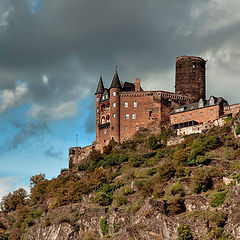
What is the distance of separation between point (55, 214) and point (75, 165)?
22.5 m

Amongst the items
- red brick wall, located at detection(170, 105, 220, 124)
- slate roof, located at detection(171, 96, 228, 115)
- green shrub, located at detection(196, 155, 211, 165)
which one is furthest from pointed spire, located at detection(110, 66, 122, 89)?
green shrub, located at detection(196, 155, 211, 165)

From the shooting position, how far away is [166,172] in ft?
237

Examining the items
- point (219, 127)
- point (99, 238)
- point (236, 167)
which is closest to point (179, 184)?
point (236, 167)

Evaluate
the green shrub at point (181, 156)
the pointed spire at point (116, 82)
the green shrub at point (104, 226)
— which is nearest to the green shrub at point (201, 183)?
the green shrub at point (181, 156)

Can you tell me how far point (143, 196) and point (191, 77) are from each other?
35.5 m

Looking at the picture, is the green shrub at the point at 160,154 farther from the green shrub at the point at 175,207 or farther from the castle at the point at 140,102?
the green shrub at the point at 175,207

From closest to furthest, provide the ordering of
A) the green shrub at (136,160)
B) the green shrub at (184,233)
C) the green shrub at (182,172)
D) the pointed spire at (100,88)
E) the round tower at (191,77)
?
the green shrub at (184,233) → the green shrub at (182,172) → the green shrub at (136,160) → the round tower at (191,77) → the pointed spire at (100,88)

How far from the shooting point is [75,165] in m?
100

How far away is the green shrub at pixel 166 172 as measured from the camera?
7206 cm

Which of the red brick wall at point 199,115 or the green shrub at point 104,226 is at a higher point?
the red brick wall at point 199,115

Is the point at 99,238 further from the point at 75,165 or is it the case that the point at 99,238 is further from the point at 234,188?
the point at 75,165

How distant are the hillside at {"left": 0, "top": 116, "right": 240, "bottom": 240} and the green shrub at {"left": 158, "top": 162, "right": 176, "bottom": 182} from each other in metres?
0.12

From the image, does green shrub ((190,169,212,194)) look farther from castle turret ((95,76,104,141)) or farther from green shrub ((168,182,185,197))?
castle turret ((95,76,104,141))

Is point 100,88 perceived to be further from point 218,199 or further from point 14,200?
point 218,199
